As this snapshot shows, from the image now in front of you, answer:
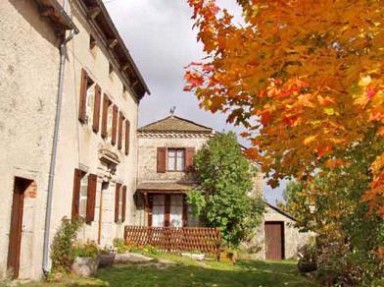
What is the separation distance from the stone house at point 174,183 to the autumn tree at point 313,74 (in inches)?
706

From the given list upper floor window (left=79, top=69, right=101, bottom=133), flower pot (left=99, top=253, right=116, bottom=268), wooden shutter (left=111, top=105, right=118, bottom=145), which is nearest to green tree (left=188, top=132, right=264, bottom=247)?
wooden shutter (left=111, top=105, right=118, bottom=145)

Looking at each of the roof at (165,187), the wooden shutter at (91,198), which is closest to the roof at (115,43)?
the roof at (165,187)

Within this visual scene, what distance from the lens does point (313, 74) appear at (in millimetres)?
3328

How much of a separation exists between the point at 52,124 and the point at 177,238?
10.5m

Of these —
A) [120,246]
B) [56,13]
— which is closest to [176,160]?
[120,246]

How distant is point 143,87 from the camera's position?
2208 cm

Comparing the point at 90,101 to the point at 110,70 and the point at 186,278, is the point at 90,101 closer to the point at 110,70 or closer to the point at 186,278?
the point at 110,70

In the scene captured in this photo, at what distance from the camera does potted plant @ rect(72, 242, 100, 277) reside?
428 inches

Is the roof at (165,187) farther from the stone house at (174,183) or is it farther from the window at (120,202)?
the window at (120,202)

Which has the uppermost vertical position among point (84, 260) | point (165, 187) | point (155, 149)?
point (155, 149)

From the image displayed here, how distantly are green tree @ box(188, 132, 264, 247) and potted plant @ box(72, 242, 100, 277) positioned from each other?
29.8ft

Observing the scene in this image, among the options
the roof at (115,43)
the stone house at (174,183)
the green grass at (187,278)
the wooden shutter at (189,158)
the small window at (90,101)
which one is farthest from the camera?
the wooden shutter at (189,158)

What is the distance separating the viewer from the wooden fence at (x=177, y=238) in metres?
19.1

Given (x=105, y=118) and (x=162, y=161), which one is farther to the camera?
(x=162, y=161)
